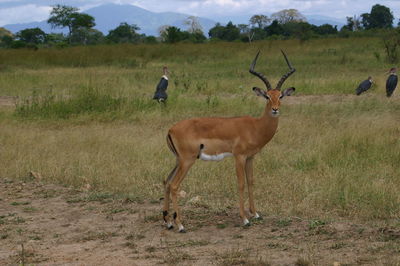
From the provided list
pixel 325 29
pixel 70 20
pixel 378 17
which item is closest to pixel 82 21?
pixel 70 20

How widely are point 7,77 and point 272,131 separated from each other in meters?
14.3

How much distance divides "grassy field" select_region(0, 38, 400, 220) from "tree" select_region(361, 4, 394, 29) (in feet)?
144

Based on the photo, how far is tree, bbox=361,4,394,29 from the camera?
6084cm

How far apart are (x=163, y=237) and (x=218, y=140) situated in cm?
102

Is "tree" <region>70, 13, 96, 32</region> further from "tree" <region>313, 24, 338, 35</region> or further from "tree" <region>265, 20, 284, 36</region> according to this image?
"tree" <region>313, 24, 338, 35</region>

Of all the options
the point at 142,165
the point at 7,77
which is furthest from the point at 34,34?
the point at 142,165

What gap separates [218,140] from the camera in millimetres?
5500

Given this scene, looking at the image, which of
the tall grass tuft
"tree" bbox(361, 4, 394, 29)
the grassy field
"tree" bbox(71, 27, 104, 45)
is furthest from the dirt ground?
"tree" bbox(361, 4, 394, 29)

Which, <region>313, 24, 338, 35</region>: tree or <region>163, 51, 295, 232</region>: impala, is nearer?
<region>163, 51, 295, 232</region>: impala

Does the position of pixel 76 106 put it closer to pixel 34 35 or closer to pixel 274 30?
pixel 274 30

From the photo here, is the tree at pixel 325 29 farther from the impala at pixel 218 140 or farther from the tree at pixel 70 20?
the impala at pixel 218 140

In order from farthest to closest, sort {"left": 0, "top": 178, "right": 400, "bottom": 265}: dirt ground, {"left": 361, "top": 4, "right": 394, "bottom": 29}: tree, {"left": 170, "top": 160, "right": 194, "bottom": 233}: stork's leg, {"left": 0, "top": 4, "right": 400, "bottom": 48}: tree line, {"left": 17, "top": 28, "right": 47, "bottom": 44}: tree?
1. {"left": 361, "top": 4, "right": 394, "bottom": 29}: tree
2. {"left": 17, "top": 28, "right": 47, "bottom": 44}: tree
3. {"left": 0, "top": 4, "right": 400, "bottom": 48}: tree line
4. {"left": 170, "top": 160, "right": 194, "bottom": 233}: stork's leg
5. {"left": 0, "top": 178, "right": 400, "bottom": 265}: dirt ground

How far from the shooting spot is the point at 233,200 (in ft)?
21.3

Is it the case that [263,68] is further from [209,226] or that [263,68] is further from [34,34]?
[34,34]
